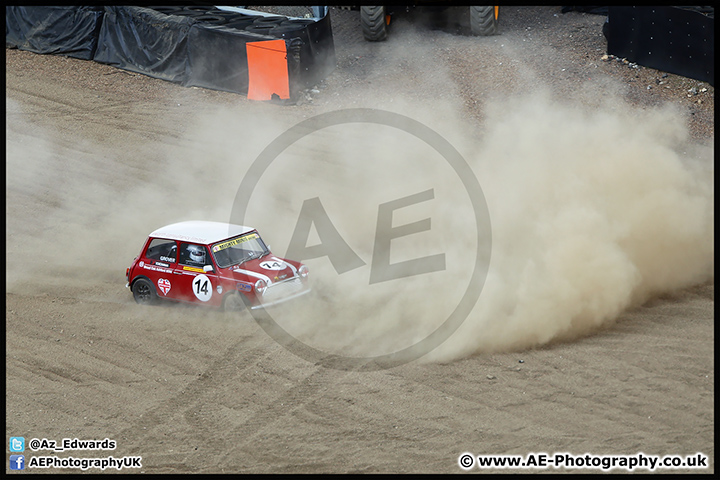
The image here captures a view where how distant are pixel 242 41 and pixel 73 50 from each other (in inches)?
212

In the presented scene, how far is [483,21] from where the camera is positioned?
18016mm

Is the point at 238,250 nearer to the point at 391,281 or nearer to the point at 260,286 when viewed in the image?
the point at 260,286

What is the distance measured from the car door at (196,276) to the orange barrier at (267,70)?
294 inches

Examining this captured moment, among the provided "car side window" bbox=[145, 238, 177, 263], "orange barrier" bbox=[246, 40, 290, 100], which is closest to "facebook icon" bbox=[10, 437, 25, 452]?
"car side window" bbox=[145, 238, 177, 263]

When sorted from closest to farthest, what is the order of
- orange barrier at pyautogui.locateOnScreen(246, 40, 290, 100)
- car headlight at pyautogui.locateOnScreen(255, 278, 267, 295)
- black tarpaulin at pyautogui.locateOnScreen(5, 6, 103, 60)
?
1. car headlight at pyautogui.locateOnScreen(255, 278, 267, 295)
2. orange barrier at pyautogui.locateOnScreen(246, 40, 290, 100)
3. black tarpaulin at pyautogui.locateOnScreen(5, 6, 103, 60)

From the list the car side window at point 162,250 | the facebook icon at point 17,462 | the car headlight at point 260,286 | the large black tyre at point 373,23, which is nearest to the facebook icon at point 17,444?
the facebook icon at point 17,462

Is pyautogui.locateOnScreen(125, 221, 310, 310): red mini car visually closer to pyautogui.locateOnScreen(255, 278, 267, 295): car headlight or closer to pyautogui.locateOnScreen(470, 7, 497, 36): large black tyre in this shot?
pyautogui.locateOnScreen(255, 278, 267, 295): car headlight

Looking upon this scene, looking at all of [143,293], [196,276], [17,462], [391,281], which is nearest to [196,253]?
[196,276]

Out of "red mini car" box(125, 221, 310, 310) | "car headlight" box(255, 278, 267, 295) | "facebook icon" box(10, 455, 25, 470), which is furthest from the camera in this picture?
"red mini car" box(125, 221, 310, 310)

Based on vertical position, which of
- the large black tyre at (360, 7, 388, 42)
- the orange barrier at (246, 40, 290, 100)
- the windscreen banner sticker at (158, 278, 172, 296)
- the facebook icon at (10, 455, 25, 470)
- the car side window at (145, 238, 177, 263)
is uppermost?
the large black tyre at (360, 7, 388, 42)

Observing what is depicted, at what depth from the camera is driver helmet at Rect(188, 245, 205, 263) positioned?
9.29 metres

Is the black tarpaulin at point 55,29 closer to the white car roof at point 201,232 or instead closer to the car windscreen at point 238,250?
the white car roof at point 201,232

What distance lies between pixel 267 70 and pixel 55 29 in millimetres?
6450
